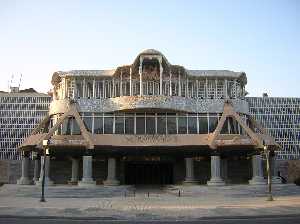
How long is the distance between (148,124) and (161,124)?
1348 mm

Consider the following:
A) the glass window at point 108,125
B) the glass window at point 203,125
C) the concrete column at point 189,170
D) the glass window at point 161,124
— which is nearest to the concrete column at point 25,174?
the glass window at point 108,125

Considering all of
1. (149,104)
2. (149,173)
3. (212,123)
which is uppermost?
(149,104)

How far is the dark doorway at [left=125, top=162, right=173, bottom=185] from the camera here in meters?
47.9

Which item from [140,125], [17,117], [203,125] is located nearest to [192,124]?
[203,125]

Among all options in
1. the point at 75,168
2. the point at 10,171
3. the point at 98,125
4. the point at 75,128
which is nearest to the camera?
the point at 75,128

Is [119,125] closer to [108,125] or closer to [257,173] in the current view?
[108,125]

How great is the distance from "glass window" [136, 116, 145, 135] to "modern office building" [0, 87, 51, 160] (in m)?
16.7

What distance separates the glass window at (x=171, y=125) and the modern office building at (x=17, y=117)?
19224 millimetres

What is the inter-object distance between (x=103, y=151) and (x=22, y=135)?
16316 millimetres

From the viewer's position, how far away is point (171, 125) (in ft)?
136

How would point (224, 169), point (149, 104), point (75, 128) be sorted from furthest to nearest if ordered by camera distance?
point (224, 169), point (75, 128), point (149, 104)

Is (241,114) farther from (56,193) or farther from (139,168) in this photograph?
(56,193)

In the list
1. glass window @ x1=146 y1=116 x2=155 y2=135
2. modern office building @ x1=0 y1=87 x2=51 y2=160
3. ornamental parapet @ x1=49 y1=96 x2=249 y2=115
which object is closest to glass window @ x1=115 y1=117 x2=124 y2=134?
ornamental parapet @ x1=49 y1=96 x2=249 y2=115

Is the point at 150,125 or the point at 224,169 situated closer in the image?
the point at 150,125
